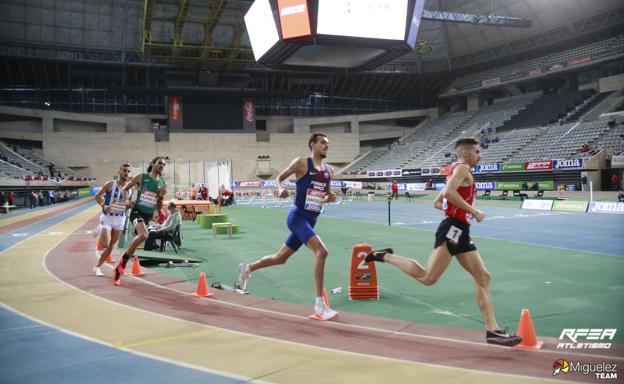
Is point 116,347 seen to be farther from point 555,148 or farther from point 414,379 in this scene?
point 555,148

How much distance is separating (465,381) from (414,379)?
1.22 feet

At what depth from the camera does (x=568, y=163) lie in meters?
31.5

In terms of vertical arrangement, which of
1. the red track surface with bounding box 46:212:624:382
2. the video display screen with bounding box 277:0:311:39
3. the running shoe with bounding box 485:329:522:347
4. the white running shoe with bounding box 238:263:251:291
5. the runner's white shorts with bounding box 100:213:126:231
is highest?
the video display screen with bounding box 277:0:311:39

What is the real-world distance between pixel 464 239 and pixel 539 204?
23070 mm

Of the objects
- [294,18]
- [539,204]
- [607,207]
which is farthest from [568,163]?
[294,18]

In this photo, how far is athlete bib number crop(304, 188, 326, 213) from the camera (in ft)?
18.2

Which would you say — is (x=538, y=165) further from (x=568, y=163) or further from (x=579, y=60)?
(x=579, y=60)

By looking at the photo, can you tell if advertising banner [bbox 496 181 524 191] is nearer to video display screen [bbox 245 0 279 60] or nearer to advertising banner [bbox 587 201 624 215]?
advertising banner [bbox 587 201 624 215]

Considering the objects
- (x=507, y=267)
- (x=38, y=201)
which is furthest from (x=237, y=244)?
(x=38, y=201)

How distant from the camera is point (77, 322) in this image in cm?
535

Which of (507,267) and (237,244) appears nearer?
(507,267)

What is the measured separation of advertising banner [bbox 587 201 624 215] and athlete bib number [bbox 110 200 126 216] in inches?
809

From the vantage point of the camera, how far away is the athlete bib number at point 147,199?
8062 mm

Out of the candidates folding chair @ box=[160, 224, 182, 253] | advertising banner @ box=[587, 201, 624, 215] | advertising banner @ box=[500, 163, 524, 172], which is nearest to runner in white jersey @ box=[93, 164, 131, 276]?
folding chair @ box=[160, 224, 182, 253]
